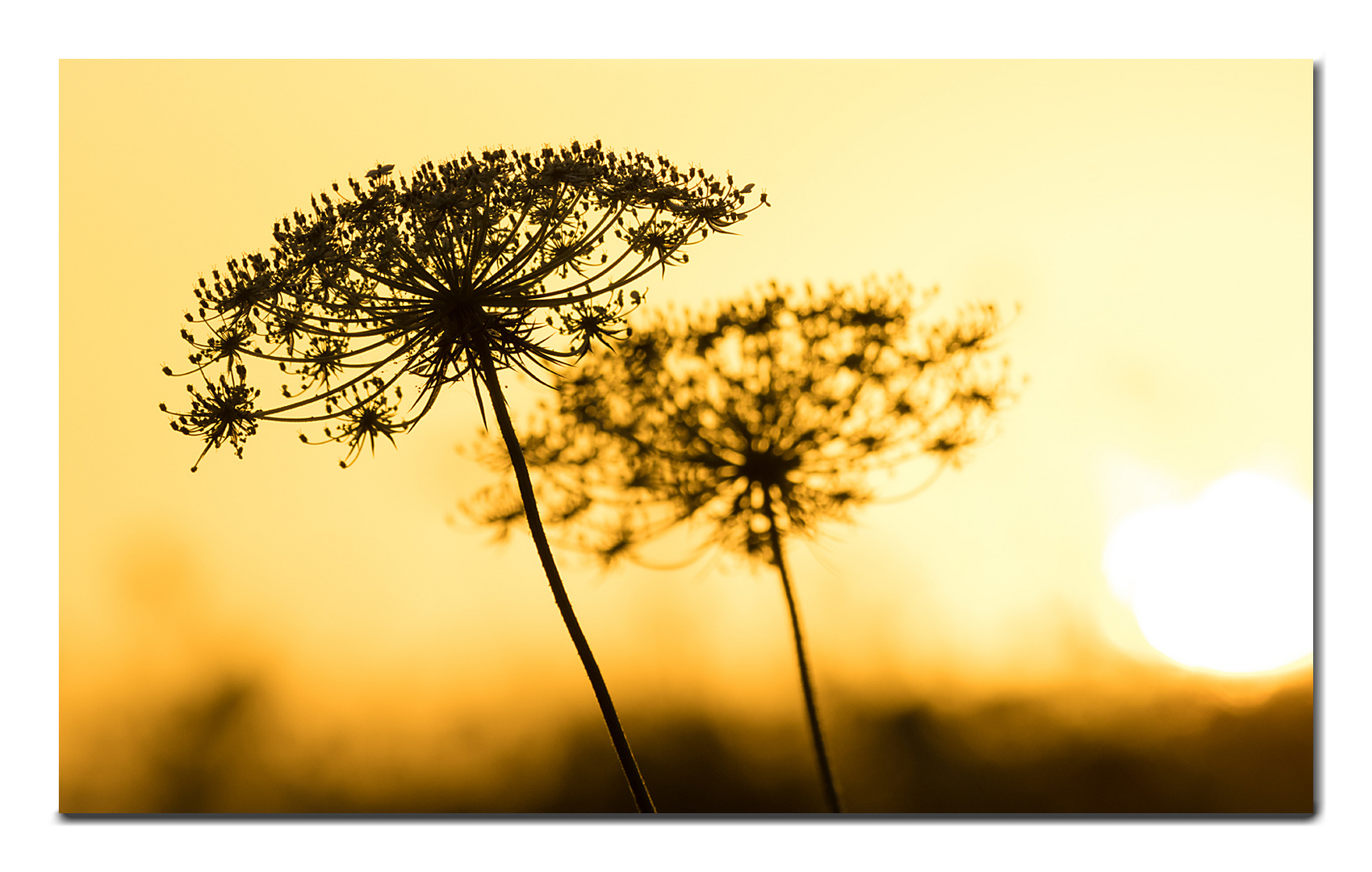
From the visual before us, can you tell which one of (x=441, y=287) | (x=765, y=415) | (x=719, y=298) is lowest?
(x=765, y=415)

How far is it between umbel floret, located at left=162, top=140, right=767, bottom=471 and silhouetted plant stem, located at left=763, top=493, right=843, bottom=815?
61.1 inches

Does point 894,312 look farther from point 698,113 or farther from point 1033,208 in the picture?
point 698,113

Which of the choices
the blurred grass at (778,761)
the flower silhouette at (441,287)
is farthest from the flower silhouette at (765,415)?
→ the flower silhouette at (441,287)

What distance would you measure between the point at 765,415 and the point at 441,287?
1805 mm

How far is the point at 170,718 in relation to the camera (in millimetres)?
5137

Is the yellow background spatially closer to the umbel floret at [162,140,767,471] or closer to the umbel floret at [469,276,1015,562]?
the umbel floret at [469,276,1015,562]

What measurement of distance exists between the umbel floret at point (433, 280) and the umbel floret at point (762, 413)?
1.06 meters

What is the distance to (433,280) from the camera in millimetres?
3814

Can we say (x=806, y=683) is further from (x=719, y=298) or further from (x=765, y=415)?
(x=719, y=298)

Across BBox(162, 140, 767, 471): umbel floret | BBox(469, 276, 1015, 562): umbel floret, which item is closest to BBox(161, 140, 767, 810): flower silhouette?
BBox(162, 140, 767, 471): umbel floret

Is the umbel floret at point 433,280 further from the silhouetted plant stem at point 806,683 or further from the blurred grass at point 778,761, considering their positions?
the blurred grass at point 778,761

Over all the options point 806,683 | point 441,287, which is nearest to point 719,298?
point 441,287
